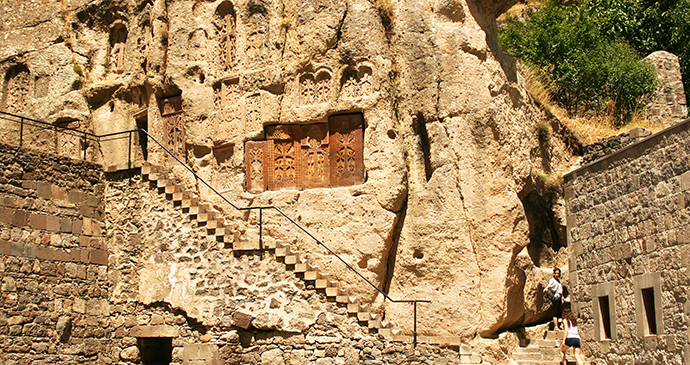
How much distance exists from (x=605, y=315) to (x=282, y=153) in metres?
7.87

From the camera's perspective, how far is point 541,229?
63.9 feet

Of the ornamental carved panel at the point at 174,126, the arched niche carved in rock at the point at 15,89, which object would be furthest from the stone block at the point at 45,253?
the arched niche carved in rock at the point at 15,89

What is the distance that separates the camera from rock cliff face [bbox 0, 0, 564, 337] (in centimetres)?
1756

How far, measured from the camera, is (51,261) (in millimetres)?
17438

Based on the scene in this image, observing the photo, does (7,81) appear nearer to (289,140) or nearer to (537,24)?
(289,140)

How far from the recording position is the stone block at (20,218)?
1694cm

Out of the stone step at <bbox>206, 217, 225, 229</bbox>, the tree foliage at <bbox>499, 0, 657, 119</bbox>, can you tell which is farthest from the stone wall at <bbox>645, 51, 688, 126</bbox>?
the stone step at <bbox>206, 217, 225, 229</bbox>

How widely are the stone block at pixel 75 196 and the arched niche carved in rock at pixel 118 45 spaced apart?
16.8ft

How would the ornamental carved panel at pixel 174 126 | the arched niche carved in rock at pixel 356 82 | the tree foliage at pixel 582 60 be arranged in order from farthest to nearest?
the tree foliage at pixel 582 60, the ornamental carved panel at pixel 174 126, the arched niche carved in rock at pixel 356 82

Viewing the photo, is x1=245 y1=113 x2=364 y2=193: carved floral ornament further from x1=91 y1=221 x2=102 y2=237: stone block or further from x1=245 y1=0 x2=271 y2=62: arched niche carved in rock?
x1=91 y1=221 x2=102 y2=237: stone block

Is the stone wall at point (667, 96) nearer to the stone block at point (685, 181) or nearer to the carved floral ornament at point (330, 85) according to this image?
the carved floral ornament at point (330, 85)

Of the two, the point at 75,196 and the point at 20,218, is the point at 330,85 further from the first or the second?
the point at 20,218

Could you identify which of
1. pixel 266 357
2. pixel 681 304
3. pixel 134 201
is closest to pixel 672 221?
pixel 681 304

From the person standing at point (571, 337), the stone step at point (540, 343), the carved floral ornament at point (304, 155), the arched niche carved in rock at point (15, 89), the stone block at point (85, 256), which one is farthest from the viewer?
the arched niche carved in rock at point (15, 89)
